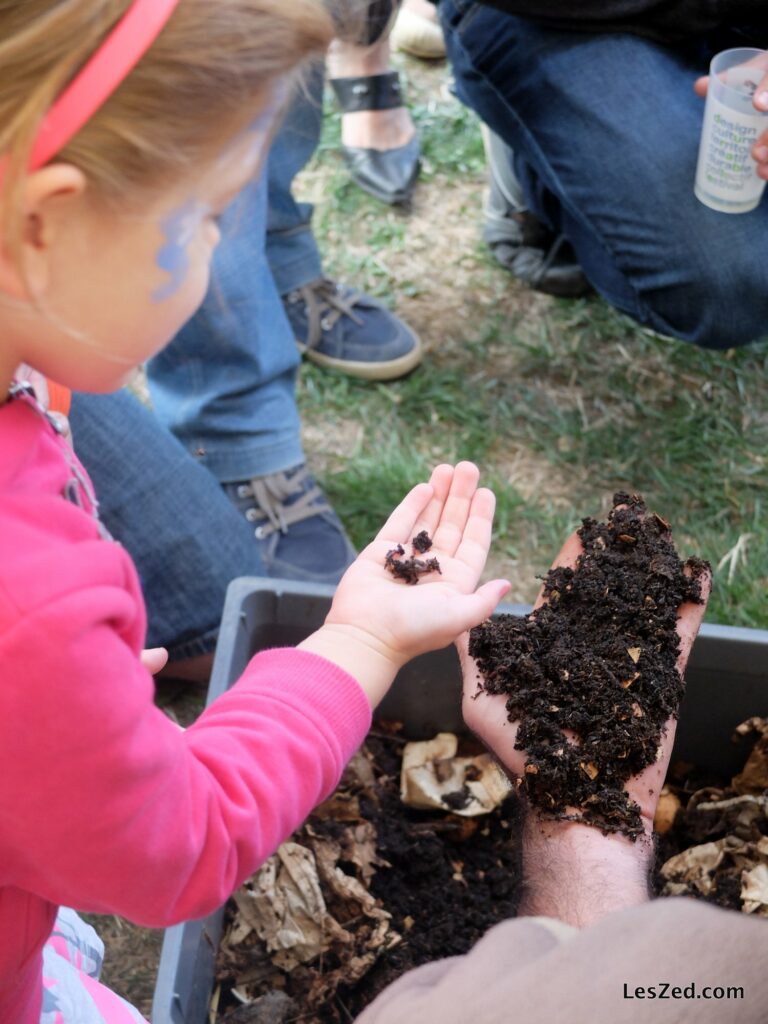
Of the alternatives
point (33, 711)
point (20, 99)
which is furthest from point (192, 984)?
point (20, 99)

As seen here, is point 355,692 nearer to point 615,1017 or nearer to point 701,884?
point 615,1017

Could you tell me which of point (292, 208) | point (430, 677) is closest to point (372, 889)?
point (430, 677)

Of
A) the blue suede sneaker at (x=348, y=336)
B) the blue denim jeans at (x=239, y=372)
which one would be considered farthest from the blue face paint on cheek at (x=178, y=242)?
the blue suede sneaker at (x=348, y=336)

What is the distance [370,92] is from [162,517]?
5.39 feet

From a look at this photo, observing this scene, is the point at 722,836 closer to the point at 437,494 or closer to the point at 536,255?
the point at 437,494

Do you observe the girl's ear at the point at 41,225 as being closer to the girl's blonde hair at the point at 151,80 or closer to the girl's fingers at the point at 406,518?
the girl's blonde hair at the point at 151,80

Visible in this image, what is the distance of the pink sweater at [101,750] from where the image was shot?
0.78m

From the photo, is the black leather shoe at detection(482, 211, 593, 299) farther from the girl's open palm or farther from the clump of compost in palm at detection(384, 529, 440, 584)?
the clump of compost in palm at detection(384, 529, 440, 584)

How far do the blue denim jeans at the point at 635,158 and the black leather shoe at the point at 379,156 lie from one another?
70 cm

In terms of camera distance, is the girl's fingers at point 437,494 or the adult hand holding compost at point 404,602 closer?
the adult hand holding compost at point 404,602

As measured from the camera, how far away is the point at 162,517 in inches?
75.1

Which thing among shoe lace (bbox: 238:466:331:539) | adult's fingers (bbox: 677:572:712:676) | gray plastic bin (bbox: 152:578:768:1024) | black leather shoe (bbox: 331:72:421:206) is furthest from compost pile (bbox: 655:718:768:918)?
black leather shoe (bbox: 331:72:421:206)

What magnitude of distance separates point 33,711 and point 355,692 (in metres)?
0.37

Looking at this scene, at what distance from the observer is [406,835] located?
1614mm
